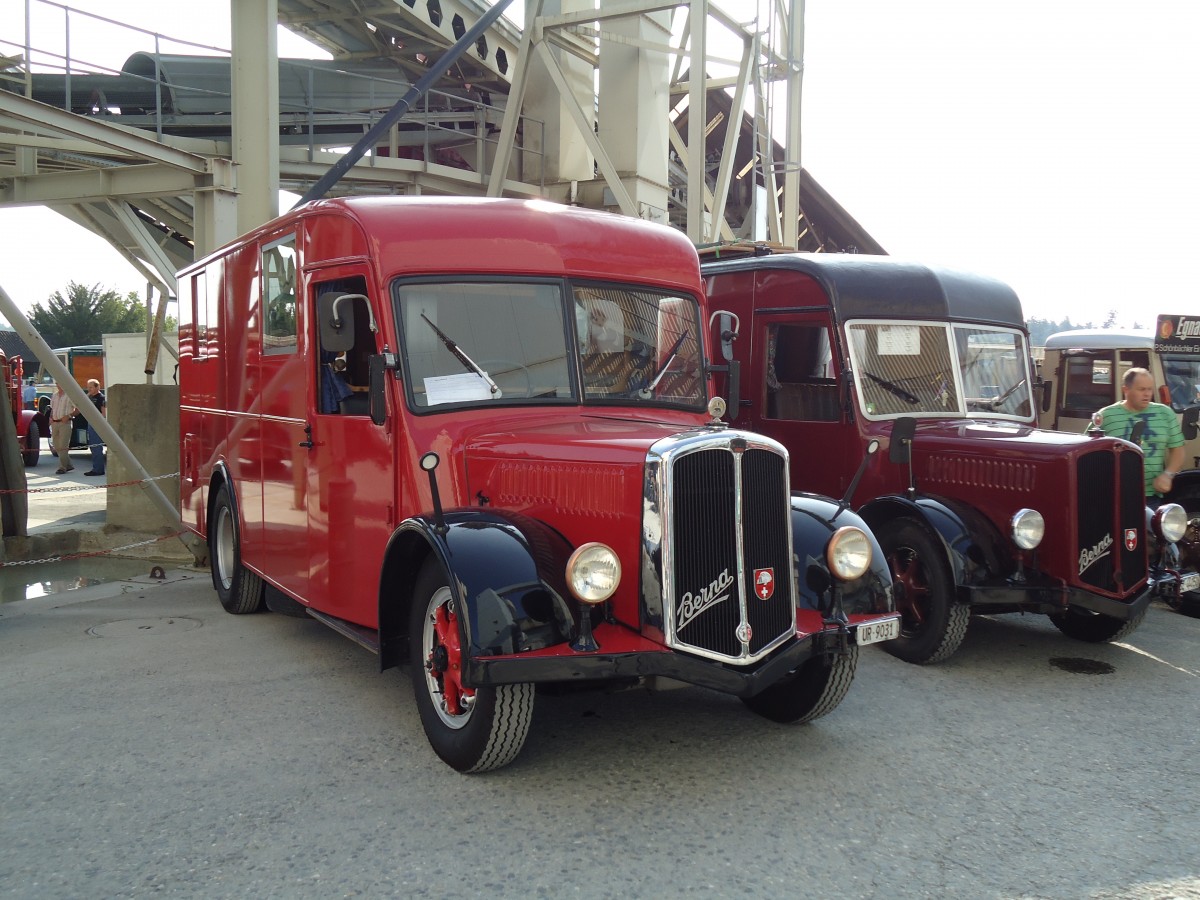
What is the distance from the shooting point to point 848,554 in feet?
16.3

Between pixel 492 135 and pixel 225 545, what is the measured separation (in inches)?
503

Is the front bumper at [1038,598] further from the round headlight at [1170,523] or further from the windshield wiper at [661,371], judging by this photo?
the windshield wiper at [661,371]

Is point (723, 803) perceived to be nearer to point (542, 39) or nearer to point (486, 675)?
point (486, 675)

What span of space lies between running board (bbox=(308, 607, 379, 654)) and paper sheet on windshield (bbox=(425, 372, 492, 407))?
1.17 meters

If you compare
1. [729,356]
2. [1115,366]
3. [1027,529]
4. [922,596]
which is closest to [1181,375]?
[1115,366]

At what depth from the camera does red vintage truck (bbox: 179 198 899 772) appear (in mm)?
4520

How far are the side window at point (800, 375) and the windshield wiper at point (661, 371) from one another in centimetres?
214

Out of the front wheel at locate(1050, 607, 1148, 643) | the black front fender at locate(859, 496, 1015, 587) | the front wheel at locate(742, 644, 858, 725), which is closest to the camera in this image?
the front wheel at locate(742, 644, 858, 725)

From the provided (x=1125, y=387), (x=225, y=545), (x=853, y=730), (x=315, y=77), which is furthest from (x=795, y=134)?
(x=853, y=730)

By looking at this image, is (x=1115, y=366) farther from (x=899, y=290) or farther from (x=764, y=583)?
(x=764, y=583)

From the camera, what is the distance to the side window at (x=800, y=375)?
8.11 meters

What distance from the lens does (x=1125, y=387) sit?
8.69 m

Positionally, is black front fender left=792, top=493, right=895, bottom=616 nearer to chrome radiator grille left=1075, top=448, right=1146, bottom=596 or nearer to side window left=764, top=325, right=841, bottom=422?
chrome radiator grille left=1075, top=448, right=1146, bottom=596

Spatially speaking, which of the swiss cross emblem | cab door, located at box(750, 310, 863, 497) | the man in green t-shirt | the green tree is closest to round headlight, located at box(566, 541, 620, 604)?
the swiss cross emblem
